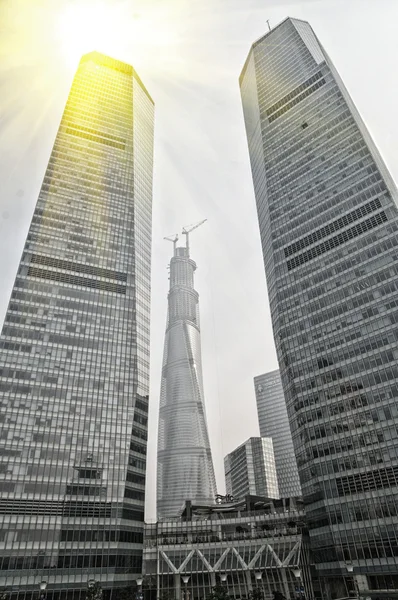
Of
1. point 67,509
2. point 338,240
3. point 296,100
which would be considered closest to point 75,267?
point 67,509

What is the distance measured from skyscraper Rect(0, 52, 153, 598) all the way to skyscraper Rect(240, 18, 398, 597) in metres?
36.4

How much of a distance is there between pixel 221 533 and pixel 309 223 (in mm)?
78135

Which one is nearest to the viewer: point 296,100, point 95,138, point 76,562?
point 76,562

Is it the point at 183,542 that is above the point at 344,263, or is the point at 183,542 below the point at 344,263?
below

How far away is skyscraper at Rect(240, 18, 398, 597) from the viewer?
7662cm

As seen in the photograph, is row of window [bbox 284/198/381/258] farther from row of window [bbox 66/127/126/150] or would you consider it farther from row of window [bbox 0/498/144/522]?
row of window [bbox 0/498/144/522]

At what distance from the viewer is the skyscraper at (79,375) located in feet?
260

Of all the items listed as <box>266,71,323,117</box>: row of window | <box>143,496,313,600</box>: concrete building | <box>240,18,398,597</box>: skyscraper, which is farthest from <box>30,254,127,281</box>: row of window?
<box>266,71,323,117</box>: row of window

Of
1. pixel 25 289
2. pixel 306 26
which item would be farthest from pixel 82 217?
pixel 306 26

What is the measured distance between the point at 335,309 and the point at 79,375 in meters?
58.9

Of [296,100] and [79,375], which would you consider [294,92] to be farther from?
[79,375]

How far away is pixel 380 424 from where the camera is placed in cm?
8044

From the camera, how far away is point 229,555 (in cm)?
9088

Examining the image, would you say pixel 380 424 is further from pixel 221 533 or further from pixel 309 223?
pixel 309 223
